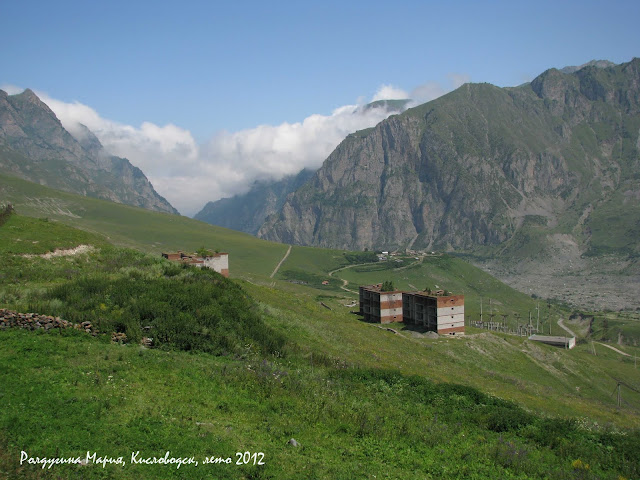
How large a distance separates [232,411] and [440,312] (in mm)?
63420

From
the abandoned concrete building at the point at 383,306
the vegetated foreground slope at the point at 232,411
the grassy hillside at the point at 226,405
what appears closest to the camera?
the vegetated foreground slope at the point at 232,411

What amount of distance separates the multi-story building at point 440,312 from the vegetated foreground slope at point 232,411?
2099 inches

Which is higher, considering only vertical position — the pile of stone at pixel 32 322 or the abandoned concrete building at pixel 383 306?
the pile of stone at pixel 32 322

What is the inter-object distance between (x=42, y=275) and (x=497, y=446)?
25721 mm

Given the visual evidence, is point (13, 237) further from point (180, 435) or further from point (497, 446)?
point (497, 446)

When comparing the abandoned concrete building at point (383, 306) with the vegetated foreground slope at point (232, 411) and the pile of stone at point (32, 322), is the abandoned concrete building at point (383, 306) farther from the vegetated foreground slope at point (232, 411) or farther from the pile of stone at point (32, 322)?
the pile of stone at point (32, 322)

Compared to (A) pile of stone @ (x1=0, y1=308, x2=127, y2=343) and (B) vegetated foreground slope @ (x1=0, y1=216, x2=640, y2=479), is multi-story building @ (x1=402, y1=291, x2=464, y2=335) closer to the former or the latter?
(B) vegetated foreground slope @ (x1=0, y1=216, x2=640, y2=479)

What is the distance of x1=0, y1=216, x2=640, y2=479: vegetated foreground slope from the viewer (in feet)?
35.1

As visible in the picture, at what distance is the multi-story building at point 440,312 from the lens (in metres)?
72.7

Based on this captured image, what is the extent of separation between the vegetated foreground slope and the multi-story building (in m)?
53.3

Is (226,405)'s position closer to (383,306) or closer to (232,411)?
(232,411)

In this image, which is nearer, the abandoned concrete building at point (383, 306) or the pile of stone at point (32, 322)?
the pile of stone at point (32, 322)

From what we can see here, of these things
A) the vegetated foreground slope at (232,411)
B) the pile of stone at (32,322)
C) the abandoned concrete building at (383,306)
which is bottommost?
the abandoned concrete building at (383,306)

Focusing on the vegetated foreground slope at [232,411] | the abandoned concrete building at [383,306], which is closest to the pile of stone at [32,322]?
the vegetated foreground slope at [232,411]
